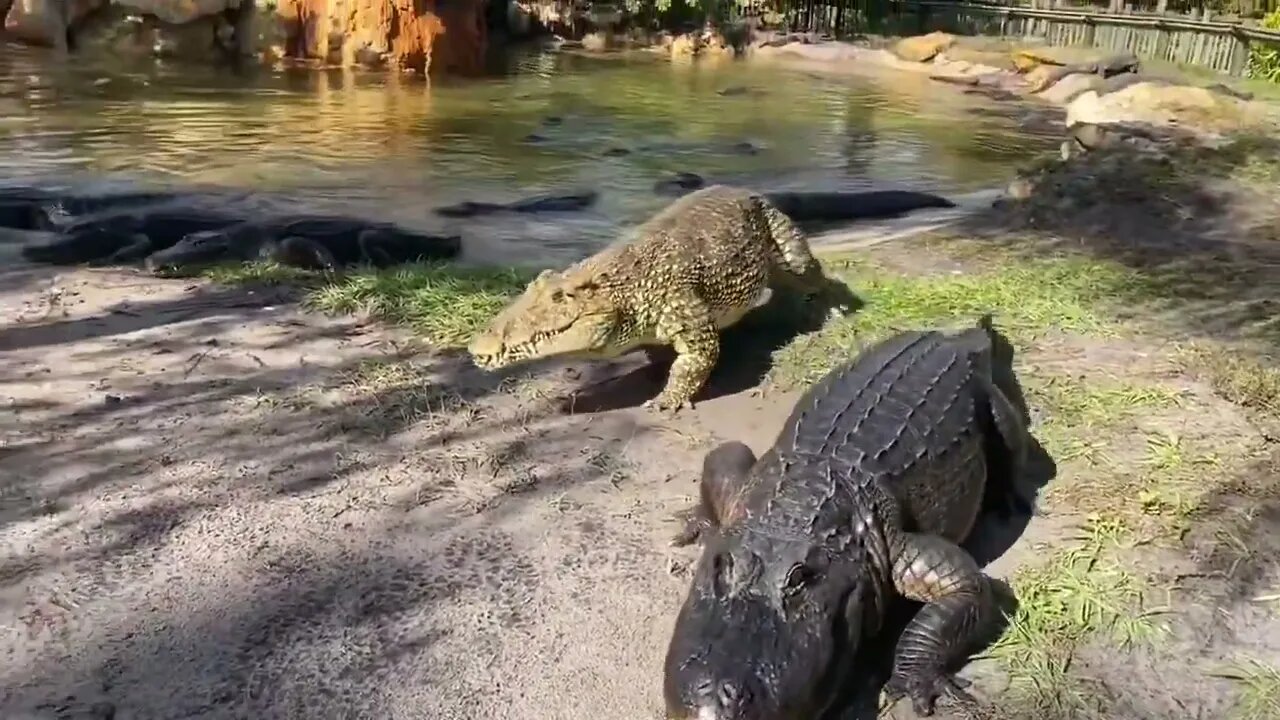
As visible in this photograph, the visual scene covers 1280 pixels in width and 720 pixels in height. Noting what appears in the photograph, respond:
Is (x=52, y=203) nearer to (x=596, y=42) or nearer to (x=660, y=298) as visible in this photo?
(x=660, y=298)

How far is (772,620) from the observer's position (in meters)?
2.24

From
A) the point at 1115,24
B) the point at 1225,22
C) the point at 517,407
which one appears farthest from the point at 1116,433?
the point at 1115,24

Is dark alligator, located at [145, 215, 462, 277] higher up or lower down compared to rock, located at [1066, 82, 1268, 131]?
lower down

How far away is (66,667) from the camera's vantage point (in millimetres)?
2523

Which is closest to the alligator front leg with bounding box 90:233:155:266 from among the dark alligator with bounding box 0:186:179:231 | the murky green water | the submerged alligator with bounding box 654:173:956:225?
the dark alligator with bounding box 0:186:179:231

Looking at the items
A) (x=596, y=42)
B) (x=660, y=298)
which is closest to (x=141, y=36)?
(x=596, y=42)

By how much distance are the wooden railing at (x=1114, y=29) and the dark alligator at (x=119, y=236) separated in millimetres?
15216

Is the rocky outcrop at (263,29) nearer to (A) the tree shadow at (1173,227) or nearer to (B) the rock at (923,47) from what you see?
(B) the rock at (923,47)

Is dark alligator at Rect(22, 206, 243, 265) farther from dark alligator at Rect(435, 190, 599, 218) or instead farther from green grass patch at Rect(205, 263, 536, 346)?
dark alligator at Rect(435, 190, 599, 218)

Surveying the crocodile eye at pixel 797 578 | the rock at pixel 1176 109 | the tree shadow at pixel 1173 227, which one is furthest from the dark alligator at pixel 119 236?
the rock at pixel 1176 109

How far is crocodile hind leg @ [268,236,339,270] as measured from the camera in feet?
20.0

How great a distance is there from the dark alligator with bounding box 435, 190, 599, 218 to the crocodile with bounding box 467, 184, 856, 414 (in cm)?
424

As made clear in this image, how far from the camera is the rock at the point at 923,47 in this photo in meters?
21.4

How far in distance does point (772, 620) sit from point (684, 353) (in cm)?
196
